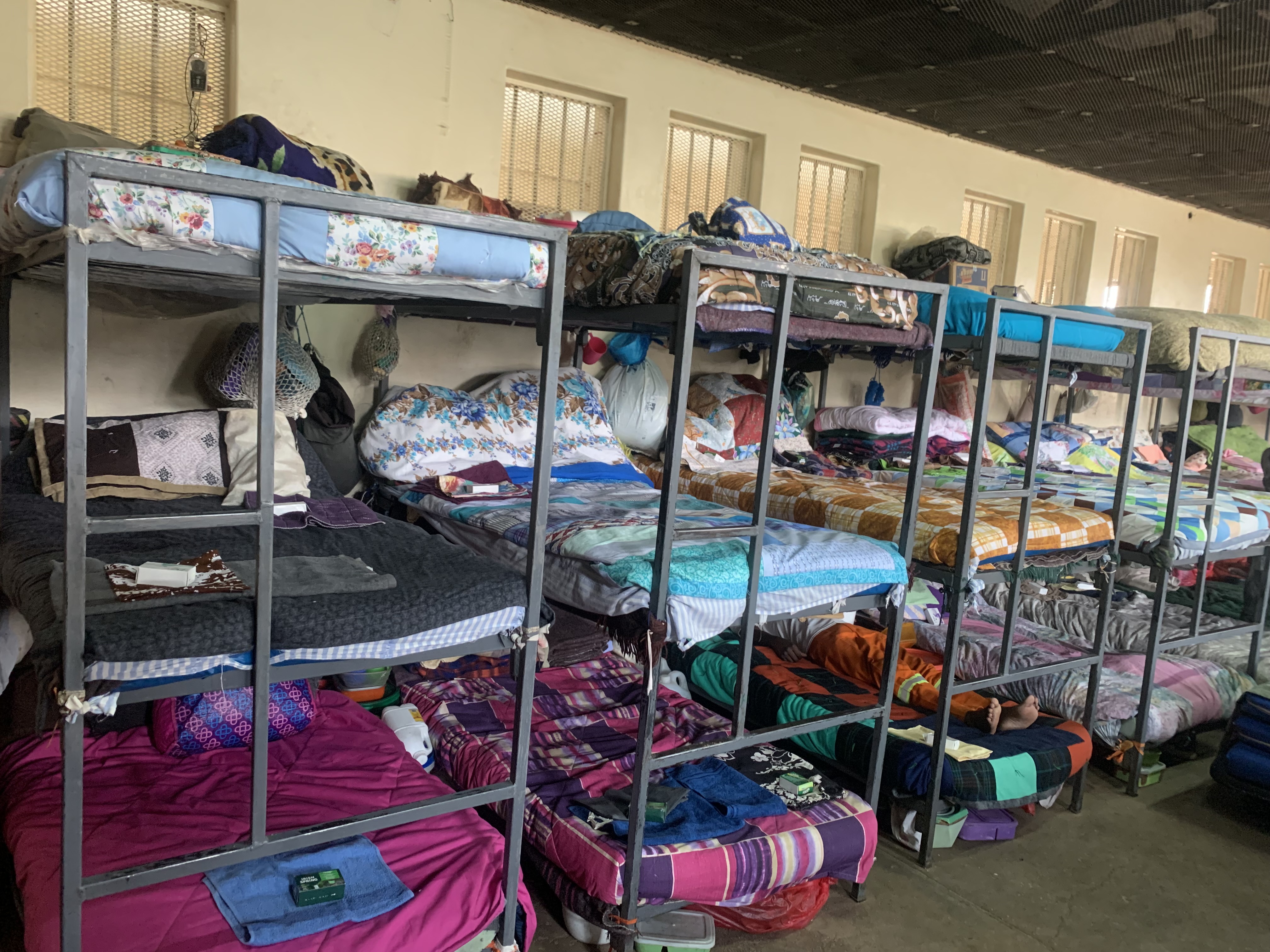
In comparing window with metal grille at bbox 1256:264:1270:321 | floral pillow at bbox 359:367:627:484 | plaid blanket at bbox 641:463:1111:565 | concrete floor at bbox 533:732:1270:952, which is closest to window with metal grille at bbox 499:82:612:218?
floral pillow at bbox 359:367:627:484

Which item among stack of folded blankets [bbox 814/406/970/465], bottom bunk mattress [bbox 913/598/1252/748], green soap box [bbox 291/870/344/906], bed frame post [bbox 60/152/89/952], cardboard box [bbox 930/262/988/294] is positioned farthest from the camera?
cardboard box [bbox 930/262/988/294]

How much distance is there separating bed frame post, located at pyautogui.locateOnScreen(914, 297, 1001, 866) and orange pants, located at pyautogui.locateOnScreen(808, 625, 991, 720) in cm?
33

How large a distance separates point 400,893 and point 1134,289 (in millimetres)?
7670

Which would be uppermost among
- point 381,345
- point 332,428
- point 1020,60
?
point 1020,60

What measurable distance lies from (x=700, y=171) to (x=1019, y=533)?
2.97m

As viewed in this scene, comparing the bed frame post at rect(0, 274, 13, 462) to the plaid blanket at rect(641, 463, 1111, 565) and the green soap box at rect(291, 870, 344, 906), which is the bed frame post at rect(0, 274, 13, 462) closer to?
the green soap box at rect(291, 870, 344, 906)

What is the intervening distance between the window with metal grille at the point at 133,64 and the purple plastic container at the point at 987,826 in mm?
3877

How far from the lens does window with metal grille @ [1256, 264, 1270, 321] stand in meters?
8.54

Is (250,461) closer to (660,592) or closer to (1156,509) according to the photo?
(660,592)

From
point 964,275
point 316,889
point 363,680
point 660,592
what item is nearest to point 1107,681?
point 660,592

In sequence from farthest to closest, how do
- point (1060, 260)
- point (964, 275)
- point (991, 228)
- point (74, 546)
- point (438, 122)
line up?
point (1060, 260)
point (991, 228)
point (964, 275)
point (438, 122)
point (74, 546)

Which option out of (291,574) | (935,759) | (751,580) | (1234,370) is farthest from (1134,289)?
(291,574)

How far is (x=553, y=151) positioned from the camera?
15.1 ft

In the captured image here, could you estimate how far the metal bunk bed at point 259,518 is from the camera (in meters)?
1.46
